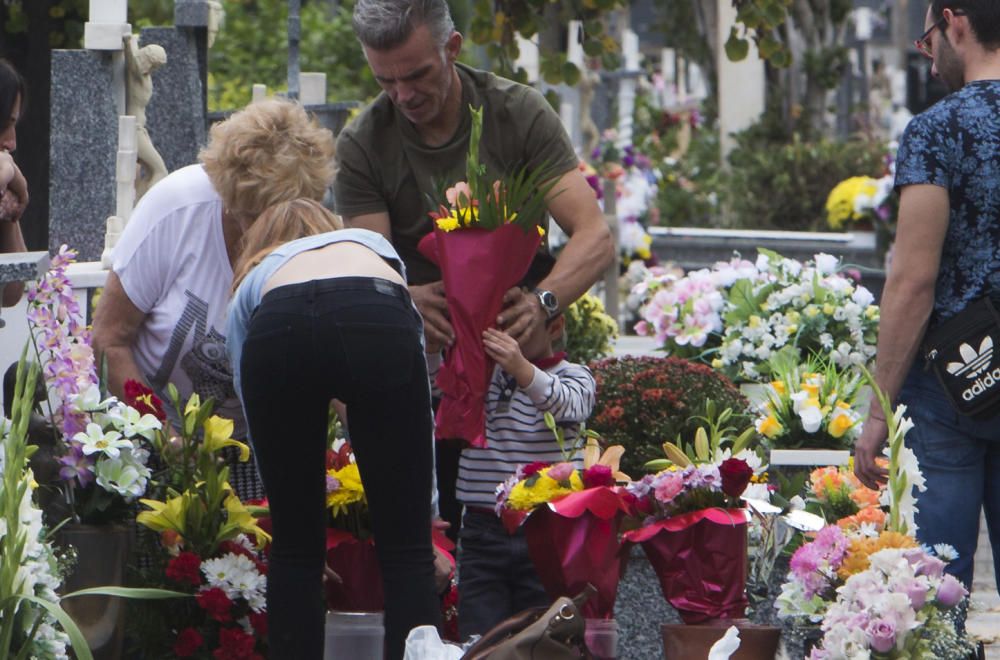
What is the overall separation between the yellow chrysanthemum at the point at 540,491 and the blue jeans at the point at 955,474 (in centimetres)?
72

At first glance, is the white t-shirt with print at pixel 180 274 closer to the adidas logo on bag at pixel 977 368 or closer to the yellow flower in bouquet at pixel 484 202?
the yellow flower in bouquet at pixel 484 202

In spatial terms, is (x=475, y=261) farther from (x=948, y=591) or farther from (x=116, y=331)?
(x=948, y=591)

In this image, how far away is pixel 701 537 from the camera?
3574 millimetres

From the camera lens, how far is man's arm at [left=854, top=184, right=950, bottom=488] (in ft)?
11.7

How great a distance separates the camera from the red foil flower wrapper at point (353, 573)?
13.1 feet

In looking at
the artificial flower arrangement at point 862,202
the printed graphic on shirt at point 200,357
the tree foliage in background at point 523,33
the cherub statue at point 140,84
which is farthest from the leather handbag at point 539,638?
the artificial flower arrangement at point 862,202

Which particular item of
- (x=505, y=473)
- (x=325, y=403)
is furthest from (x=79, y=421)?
(x=505, y=473)

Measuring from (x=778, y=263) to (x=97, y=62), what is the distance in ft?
8.36

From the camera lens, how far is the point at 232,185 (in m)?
3.81

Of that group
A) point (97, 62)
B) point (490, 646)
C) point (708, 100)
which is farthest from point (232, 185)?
point (708, 100)

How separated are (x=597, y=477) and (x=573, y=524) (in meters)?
0.11

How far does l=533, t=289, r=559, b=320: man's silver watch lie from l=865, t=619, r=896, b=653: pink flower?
1240mm

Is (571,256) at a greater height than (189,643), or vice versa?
(571,256)

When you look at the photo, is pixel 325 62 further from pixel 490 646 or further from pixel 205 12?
pixel 490 646
